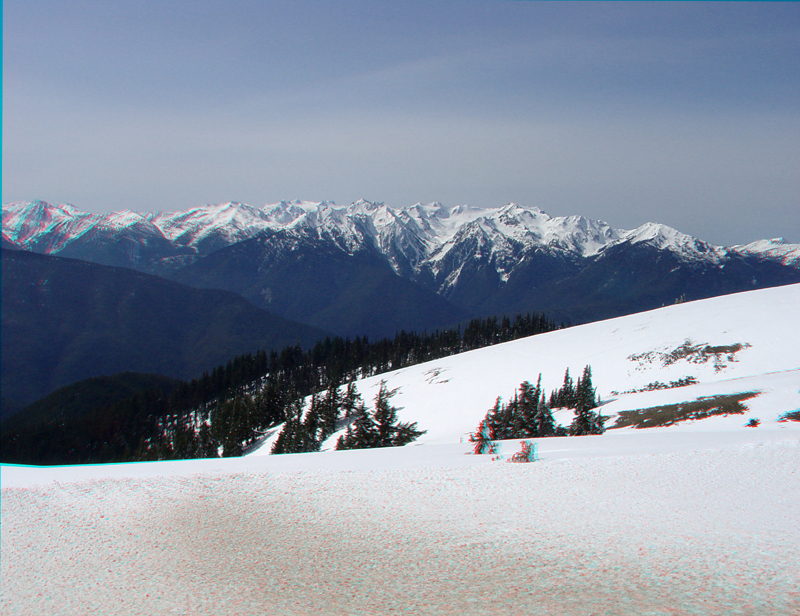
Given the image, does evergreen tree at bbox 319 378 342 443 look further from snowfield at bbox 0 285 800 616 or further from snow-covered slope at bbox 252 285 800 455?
snowfield at bbox 0 285 800 616

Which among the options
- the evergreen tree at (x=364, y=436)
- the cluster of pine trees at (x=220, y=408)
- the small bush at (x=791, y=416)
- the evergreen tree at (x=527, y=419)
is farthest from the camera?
the cluster of pine trees at (x=220, y=408)

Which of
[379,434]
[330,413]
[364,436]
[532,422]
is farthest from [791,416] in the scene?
[330,413]

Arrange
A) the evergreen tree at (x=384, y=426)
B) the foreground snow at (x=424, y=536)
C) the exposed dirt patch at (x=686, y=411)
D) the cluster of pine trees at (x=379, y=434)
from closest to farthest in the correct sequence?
the foreground snow at (x=424, y=536), the exposed dirt patch at (x=686, y=411), the cluster of pine trees at (x=379, y=434), the evergreen tree at (x=384, y=426)

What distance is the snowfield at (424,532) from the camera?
9.89 m

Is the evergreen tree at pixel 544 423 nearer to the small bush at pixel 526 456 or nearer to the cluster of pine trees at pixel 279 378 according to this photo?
the small bush at pixel 526 456

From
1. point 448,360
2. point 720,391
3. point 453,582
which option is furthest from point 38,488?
point 448,360

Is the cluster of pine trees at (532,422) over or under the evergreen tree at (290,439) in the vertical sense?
over

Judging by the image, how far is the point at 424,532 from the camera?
1277 centimetres

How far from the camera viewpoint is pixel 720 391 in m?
45.2

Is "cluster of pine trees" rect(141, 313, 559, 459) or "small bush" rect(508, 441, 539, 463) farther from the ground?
"cluster of pine trees" rect(141, 313, 559, 459)

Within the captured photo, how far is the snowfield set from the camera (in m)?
9.89

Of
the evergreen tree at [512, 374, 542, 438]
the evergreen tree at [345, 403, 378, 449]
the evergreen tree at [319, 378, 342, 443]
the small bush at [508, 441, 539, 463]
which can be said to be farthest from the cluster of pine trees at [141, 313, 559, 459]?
the small bush at [508, 441, 539, 463]

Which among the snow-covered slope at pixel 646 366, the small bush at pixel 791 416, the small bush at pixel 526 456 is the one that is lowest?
the small bush at pixel 791 416

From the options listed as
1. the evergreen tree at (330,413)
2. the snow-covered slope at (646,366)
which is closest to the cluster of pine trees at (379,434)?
the snow-covered slope at (646,366)
